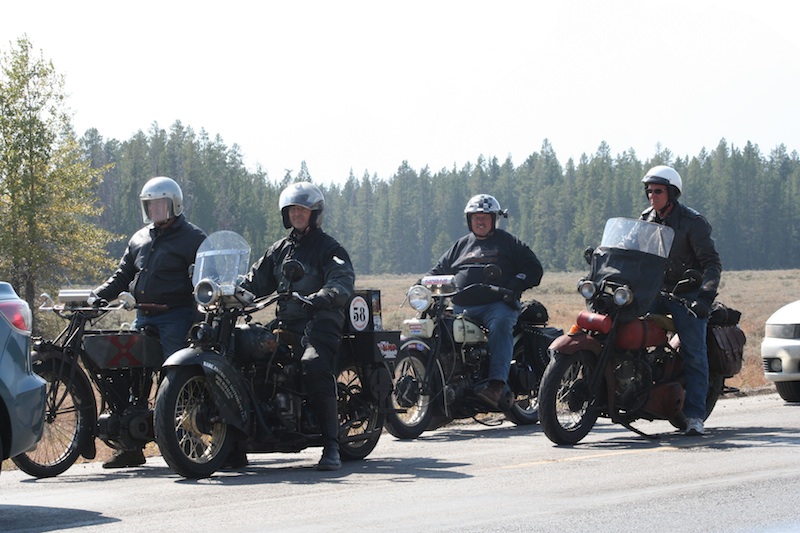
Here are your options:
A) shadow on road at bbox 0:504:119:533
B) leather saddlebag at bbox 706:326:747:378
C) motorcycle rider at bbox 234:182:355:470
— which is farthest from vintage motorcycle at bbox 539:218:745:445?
shadow on road at bbox 0:504:119:533

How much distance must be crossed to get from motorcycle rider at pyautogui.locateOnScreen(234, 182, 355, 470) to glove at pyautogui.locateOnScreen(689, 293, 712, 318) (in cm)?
310

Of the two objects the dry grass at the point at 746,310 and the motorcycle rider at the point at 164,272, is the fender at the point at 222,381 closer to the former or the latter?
the motorcycle rider at the point at 164,272

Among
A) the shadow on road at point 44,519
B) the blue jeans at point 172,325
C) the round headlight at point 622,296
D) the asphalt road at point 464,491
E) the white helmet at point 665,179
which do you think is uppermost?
the white helmet at point 665,179

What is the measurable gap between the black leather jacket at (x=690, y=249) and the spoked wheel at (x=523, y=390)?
2.22 meters

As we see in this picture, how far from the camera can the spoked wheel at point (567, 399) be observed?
11.3 meters

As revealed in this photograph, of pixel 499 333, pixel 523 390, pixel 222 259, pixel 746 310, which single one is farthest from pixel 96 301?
pixel 746 310

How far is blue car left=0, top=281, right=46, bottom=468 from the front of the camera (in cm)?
795

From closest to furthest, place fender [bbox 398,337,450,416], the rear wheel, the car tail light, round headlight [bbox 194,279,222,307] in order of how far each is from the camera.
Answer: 1. the car tail light
2. round headlight [bbox 194,279,222,307]
3. fender [bbox 398,337,450,416]
4. the rear wheel

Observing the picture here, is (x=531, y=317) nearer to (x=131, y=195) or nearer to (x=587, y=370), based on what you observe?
(x=587, y=370)

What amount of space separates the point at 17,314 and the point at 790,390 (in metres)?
9.84

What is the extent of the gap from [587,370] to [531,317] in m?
2.83


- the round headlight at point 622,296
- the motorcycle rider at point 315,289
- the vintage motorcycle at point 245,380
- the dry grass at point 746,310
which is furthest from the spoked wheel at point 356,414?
the dry grass at point 746,310

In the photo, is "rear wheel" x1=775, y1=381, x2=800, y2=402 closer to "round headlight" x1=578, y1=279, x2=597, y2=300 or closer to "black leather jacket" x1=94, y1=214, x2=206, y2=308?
"round headlight" x1=578, y1=279, x2=597, y2=300

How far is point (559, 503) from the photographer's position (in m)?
8.14
